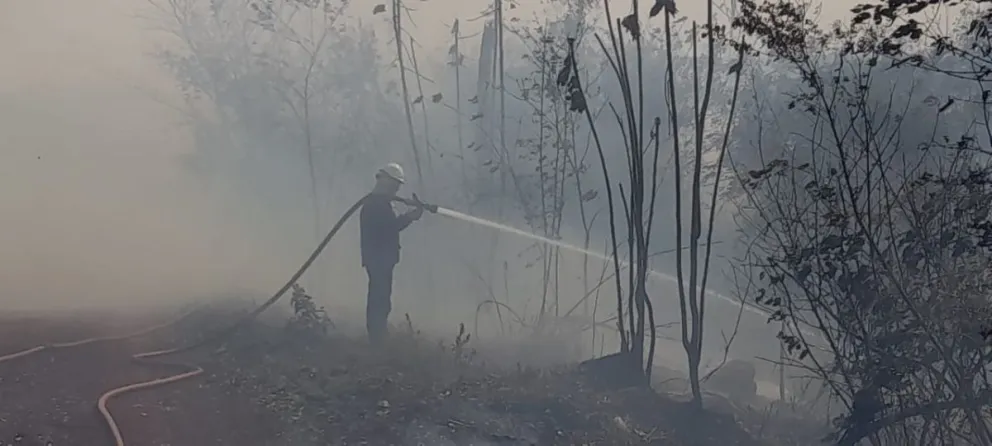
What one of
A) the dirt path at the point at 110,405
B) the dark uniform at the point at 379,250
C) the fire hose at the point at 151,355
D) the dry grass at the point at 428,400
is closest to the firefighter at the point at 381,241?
the dark uniform at the point at 379,250

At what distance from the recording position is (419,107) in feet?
41.2

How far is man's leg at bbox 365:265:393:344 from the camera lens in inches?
303

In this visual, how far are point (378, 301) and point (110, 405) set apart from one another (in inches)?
101

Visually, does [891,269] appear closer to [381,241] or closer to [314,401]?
[314,401]

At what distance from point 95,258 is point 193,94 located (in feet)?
11.5

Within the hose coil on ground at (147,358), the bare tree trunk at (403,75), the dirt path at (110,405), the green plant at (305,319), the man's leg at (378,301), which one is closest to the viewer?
the dirt path at (110,405)

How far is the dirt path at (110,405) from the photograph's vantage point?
5.14 m

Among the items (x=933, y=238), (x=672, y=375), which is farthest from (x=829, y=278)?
(x=672, y=375)

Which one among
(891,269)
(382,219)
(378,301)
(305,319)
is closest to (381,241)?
(382,219)

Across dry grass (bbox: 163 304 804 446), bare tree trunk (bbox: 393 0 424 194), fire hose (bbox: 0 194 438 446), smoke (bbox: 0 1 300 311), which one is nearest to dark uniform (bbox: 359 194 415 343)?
fire hose (bbox: 0 194 438 446)

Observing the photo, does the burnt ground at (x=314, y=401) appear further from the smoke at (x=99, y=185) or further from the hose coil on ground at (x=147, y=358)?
the smoke at (x=99, y=185)

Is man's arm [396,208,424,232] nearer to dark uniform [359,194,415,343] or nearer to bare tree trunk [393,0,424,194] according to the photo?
dark uniform [359,194,415,343]

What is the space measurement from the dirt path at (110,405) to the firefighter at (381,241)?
1.77 metres

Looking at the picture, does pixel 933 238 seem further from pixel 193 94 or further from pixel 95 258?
pixel 193 94
